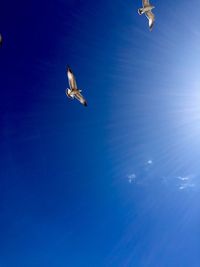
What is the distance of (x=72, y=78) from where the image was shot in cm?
1978

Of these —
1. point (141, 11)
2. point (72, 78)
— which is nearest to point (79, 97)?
point (72, 78)

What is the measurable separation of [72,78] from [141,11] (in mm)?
5975

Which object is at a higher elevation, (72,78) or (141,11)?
(141,11)

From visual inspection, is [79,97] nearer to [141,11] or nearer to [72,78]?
[72,78]

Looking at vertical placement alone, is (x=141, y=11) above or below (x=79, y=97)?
above

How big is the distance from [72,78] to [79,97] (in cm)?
235

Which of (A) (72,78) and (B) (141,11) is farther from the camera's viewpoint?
(B) (141,11)

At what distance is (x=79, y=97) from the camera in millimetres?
21969

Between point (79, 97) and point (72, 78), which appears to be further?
point (79, 97)
